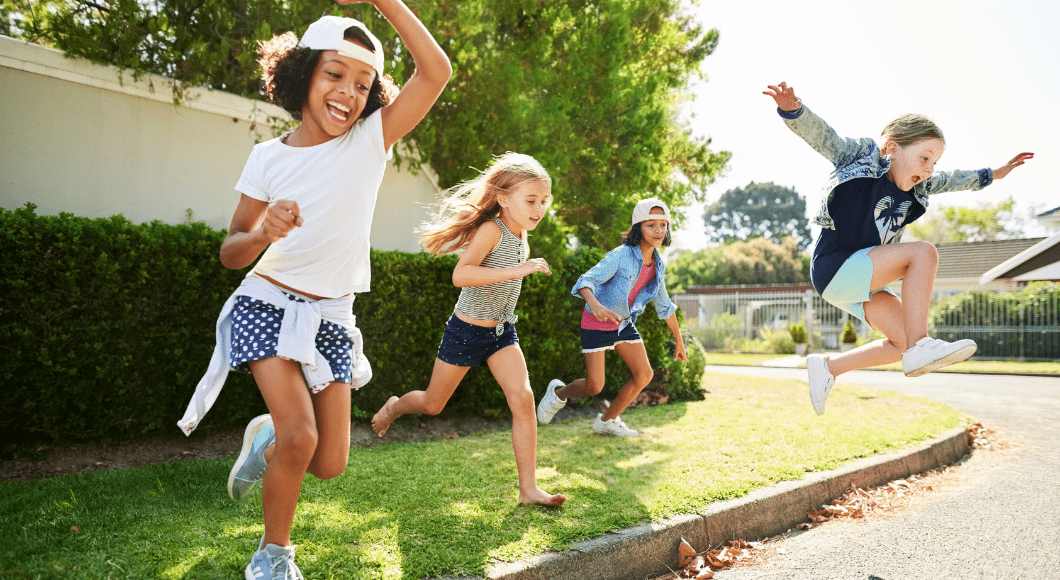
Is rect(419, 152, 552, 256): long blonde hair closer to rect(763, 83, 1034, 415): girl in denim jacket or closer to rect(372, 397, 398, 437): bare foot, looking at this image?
rect(372, 397, 398, 437): bare foot

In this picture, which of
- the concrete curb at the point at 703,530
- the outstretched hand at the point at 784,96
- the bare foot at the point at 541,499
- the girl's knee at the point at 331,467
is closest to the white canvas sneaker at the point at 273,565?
the girl's knee at the point at 331,467

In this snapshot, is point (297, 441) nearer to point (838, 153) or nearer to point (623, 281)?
point (838, 153)

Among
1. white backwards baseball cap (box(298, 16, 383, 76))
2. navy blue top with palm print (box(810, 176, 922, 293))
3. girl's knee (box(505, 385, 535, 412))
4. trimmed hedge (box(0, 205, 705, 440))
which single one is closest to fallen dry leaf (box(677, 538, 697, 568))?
girl's knee (box(505, 385, 535, 412))

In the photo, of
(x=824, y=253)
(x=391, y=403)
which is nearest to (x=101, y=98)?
(x=391, y=403)

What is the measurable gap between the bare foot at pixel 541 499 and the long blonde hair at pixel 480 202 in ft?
4.95

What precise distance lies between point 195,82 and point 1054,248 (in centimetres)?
2371

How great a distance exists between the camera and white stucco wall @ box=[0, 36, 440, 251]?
5914 mm

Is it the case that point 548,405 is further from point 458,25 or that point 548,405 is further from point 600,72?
point 600,72

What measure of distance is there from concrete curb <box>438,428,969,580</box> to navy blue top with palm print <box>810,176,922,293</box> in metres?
1.35

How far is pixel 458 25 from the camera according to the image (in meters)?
7.70

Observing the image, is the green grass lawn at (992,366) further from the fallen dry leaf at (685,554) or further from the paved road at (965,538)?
the fallen dry leaf at (685,554)

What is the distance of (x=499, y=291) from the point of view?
394 centimetres

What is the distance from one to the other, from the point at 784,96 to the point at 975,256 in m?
36.0

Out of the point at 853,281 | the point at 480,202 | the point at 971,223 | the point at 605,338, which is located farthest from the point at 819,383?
the point at 971,223
